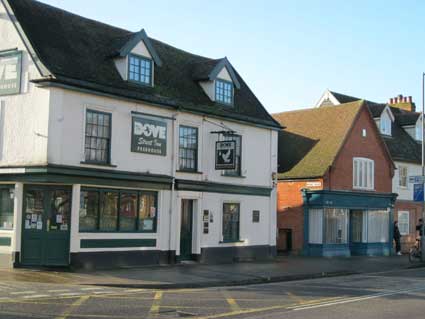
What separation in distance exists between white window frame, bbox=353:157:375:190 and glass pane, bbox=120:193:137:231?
15.7 metres

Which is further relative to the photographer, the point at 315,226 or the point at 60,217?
the point at 315,226

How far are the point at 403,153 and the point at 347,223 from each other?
867cm

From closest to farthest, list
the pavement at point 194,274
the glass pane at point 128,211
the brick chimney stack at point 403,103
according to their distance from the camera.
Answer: the pavement at point 194,274 < the glass pane at point 128,211 < the brick chimney stack at point 403,103

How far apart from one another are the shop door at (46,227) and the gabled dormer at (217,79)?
28.4 ft

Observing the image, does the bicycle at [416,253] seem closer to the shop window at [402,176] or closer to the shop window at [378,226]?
the shop window at [378,226]

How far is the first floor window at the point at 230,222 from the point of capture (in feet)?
86.2

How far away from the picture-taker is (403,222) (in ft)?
128

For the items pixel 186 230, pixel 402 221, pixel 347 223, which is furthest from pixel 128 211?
pixel 402 221

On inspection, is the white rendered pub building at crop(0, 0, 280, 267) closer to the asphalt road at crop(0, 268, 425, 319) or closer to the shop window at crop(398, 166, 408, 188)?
the asphalt road at crop(0, 268, 425, 319)

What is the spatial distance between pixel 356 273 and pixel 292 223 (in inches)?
356

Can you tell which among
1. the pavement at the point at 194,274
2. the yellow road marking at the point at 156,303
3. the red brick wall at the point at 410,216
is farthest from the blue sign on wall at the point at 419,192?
the yellow road marking at the point at 156,303

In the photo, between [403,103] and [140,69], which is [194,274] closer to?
[140,69]

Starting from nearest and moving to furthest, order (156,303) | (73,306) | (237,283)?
(73,306), (156,303), (237,283)

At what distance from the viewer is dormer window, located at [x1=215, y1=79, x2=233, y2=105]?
26.5 meters
